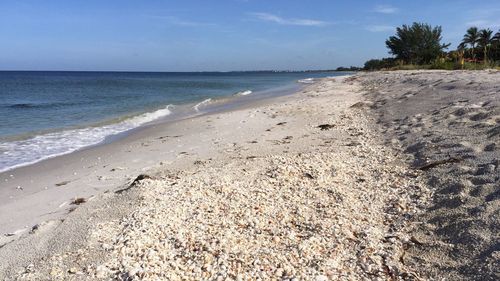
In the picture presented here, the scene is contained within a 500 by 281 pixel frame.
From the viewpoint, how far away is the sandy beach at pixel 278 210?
3.21 metres

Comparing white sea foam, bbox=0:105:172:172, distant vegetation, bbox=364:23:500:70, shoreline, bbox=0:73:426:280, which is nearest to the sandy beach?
shoreline, bbox=0:73:426:280

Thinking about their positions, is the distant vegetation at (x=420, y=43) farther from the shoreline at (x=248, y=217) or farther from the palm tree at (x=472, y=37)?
the shoreline at (x=248, y=217)

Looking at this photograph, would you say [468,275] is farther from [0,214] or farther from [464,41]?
[464,41]

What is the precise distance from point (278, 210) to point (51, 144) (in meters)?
8.31

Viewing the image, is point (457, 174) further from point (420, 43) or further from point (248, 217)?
point (420, 43)

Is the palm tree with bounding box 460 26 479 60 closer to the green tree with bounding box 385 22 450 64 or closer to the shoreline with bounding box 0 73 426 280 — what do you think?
the green tree with bounding box 385 22 450 64

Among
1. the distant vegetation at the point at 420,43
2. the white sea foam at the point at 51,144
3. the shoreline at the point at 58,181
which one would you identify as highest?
the distant vegetation at the point at 420,43

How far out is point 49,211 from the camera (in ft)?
17.2

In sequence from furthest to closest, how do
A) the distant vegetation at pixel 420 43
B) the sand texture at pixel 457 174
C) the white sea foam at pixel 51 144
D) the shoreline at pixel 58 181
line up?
the distant vegetation at pixel 420 43 → the white sea foam at pixel 51 144 → the shoreline at pixel 58 181 → the sand texture at pixel 457 174

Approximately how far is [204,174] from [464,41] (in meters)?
56.6

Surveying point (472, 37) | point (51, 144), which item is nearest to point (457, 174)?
point (51, 144)

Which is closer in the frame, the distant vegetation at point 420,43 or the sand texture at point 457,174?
the sand texture at point 457,174

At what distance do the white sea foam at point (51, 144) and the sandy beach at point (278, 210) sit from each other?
2.75 ft

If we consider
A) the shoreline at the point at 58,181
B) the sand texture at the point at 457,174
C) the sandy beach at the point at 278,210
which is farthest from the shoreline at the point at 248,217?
the sand texture at the point at 457,174
